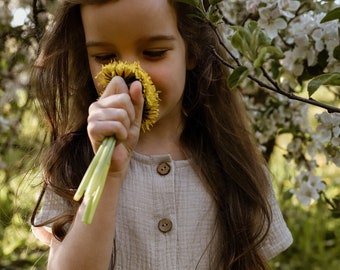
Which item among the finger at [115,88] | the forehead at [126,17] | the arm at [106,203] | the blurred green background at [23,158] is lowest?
the blurred green background at [23,158]

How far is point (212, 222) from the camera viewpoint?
158 cm

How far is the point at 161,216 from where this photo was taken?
1533mm

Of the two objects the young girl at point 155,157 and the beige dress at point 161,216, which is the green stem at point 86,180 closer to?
the young girl at point 155,157

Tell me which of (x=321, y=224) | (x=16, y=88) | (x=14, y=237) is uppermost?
(x=16, y=88)

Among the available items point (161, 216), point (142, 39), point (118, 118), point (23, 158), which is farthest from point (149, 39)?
point (23, 158)

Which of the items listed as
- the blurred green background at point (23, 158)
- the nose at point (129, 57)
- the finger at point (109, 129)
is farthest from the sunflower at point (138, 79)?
the blurred green background at point (23, 158)

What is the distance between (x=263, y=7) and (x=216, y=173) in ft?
1.26

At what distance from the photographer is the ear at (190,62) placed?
5.24 feet

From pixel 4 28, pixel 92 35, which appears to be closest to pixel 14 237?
pixel 4 28

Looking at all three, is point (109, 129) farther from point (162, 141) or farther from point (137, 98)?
point (162, 141)

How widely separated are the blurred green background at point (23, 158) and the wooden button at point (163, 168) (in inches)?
10.4

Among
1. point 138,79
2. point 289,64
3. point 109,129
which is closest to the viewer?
point 109,129

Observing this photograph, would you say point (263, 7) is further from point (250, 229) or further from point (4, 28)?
point (4, 28)

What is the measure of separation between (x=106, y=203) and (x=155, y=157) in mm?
256
